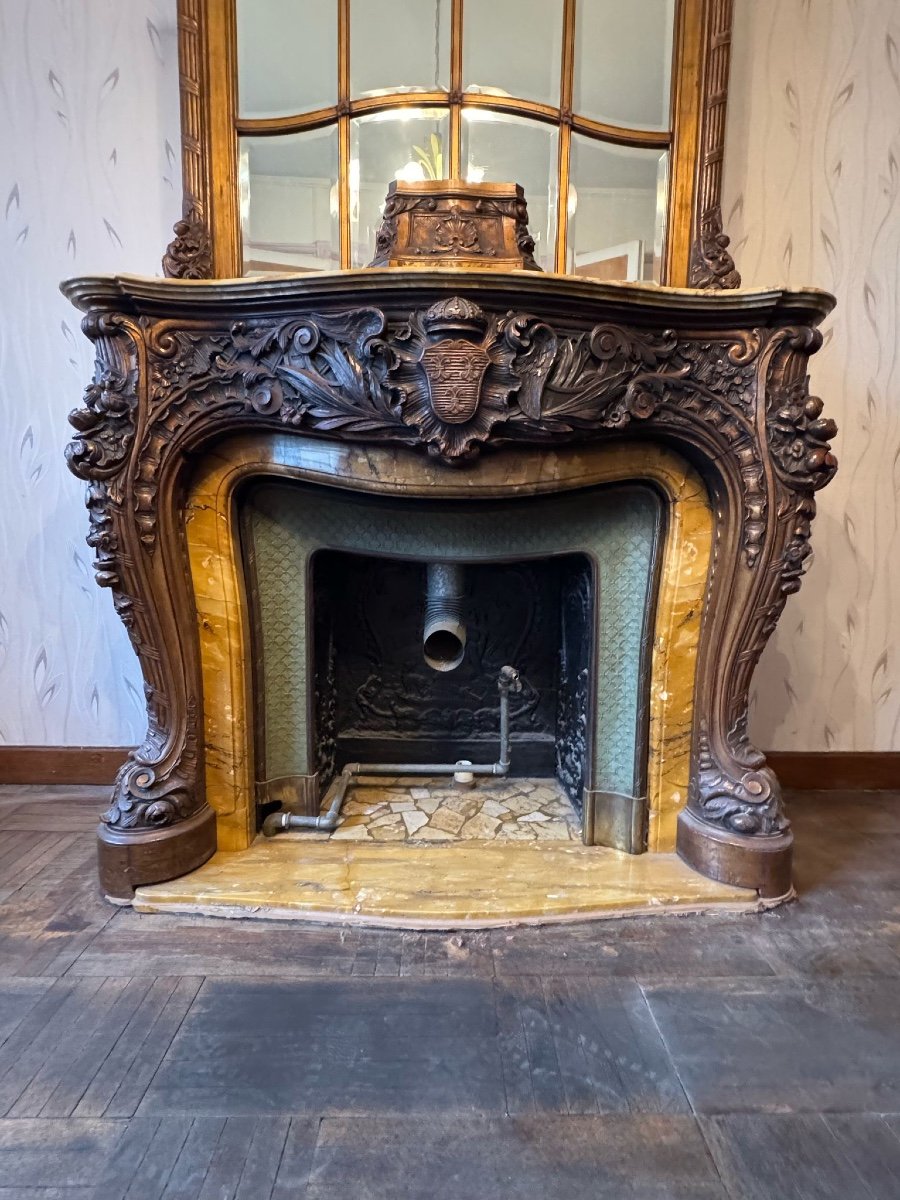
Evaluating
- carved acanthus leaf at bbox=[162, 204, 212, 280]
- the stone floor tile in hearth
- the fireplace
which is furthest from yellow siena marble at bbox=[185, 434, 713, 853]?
carved acanthus leaf at bbox=[162, 204, 212, 280]

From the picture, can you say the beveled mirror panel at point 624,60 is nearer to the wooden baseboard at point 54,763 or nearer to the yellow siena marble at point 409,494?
the yellow siena marble at point 409,494

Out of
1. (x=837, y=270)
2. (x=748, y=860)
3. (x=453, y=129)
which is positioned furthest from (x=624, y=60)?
(x=748, y=860)

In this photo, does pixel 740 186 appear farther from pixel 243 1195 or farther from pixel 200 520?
pixel 243 1195

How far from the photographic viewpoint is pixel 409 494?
146cm

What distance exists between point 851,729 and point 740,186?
66.2 inches

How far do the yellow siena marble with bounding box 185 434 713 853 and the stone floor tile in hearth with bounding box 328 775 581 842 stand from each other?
27cm

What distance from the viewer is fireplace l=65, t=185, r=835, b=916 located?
1.33m

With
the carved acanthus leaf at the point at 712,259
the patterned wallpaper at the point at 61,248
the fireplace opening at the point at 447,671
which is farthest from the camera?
the fireplace opening at the point at 447,671

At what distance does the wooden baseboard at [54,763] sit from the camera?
6.82 ft

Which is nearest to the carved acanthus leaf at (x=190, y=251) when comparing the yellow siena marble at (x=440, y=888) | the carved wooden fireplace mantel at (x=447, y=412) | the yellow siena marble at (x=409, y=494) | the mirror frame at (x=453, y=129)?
the mirror frame at (x=453, y=129)

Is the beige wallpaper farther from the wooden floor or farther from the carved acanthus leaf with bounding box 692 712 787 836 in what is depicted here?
the wooden floor

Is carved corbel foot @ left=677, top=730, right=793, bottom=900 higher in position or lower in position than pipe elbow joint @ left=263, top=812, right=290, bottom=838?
higher

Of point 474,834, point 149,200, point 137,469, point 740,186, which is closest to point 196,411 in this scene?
point 137,469

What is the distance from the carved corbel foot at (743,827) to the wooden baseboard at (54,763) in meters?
1.71
